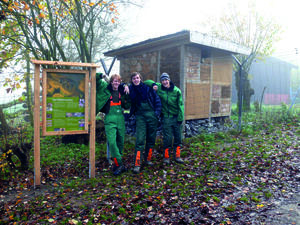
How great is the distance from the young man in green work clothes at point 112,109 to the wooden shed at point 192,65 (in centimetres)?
278

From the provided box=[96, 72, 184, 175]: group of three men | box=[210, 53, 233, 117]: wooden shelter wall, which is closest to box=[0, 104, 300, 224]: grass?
box=[96, 72, 184, 175]: group of three men

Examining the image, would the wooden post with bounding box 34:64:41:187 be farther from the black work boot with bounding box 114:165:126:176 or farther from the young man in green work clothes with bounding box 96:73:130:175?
the black work boot with bounding box 114:165:126:176

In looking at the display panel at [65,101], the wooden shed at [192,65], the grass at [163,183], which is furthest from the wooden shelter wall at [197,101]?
the display panel at [65,101]

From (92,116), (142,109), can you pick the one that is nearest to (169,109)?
(142,109)

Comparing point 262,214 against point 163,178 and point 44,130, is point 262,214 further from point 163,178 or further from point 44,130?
point 44,130

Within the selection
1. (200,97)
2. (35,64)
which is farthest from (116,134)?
(200,97)

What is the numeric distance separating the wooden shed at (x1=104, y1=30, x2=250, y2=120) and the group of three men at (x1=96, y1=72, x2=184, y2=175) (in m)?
1.94

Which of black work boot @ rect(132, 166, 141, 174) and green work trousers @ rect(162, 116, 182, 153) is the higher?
green work trousers @ rect(162, 116, 182, 153)

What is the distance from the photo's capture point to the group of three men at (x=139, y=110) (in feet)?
16.9

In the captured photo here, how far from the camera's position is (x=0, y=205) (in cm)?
394

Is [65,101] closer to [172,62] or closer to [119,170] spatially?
[119,170]

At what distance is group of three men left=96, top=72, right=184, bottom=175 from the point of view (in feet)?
16.9

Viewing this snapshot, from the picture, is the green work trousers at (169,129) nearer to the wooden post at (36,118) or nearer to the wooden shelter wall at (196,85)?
the wooden shelter wall at (196,85)

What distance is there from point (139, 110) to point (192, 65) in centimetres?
321
